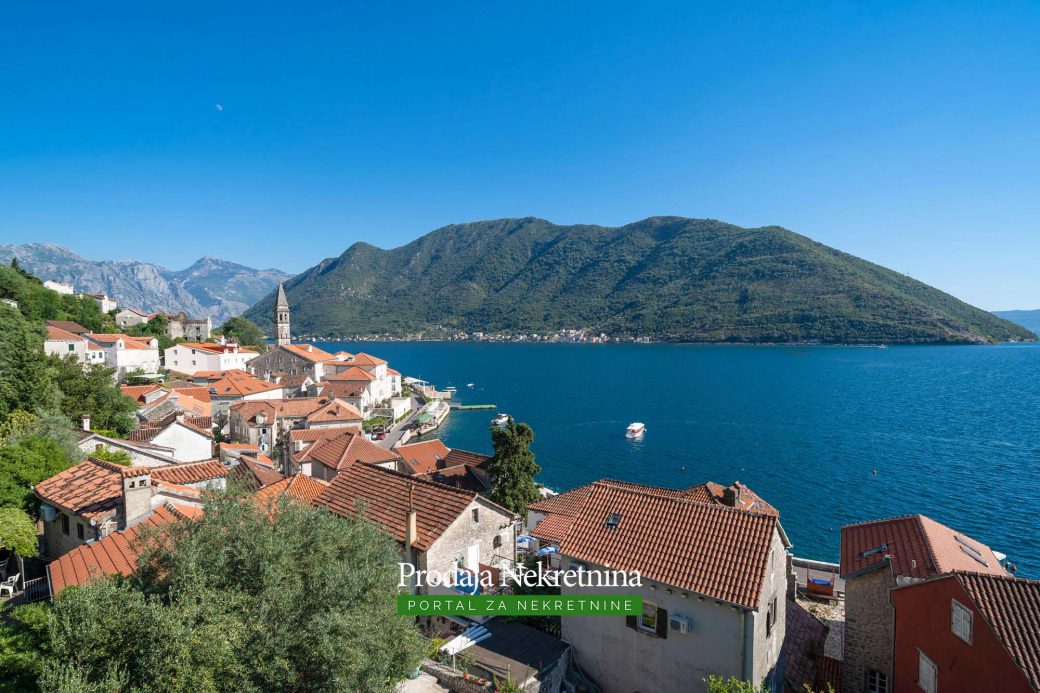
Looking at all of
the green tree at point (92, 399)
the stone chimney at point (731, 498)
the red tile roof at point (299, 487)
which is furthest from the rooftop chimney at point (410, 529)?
the green tree at point (92, 399)

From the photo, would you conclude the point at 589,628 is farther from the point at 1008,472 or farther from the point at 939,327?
the point at 939,327

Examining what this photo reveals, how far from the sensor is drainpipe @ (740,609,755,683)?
11805mm

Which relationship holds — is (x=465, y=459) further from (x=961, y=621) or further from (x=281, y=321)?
(x=281, y=321)

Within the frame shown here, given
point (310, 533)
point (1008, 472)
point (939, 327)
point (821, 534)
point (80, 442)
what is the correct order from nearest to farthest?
point (310, 533) → point (80, 442) → point (821, 534) → point (1008, 472) → point (939, 327)

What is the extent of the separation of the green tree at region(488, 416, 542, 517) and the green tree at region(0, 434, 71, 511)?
744 inches

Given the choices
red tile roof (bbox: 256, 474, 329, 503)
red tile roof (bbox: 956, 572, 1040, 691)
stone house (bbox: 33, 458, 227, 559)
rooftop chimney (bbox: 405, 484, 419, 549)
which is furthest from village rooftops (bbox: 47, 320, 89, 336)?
red tile roof (bbox: 956, 572, 1040, 691)

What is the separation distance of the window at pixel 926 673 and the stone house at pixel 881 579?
1.15 m

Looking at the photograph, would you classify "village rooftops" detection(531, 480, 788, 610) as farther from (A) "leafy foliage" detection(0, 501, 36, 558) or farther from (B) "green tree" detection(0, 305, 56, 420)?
(B) "green tree" detection(0, 305, 56, 420)

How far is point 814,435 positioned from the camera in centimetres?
6506

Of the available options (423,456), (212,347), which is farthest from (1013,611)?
(212,347)

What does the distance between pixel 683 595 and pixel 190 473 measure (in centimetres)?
1908

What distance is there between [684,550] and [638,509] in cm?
224

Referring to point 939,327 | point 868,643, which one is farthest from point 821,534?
point 939,327

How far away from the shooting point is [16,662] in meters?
8.19
